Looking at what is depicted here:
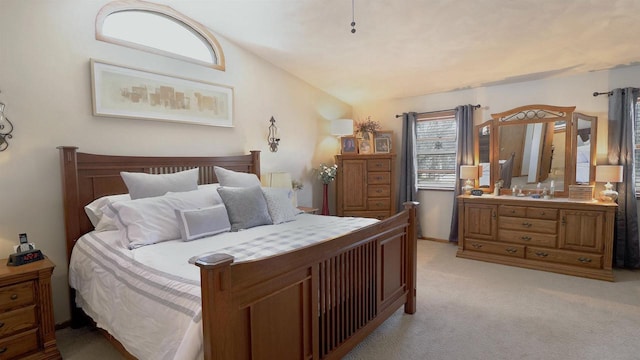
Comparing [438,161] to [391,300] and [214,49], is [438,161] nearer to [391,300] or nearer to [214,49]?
[391,300]

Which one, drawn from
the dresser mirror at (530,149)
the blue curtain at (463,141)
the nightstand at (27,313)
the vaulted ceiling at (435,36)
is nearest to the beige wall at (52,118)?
the nightstand at (27,313)

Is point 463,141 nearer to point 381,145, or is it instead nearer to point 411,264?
point 381,145

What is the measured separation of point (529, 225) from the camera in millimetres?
4000

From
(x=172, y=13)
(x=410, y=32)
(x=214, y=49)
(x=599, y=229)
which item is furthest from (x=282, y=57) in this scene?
(x=599, y=229)

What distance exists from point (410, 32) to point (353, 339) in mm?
2885

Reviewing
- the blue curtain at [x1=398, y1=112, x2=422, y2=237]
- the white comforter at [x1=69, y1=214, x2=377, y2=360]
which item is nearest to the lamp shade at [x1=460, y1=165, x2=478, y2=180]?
the blue curtain at [x1=398, y1=112, x2=422, y2=237]

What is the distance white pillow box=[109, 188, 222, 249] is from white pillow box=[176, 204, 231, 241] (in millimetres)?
86

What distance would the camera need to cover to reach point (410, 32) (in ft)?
11.1

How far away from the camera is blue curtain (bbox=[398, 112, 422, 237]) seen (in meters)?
5.21

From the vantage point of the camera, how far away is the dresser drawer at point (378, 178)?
16.6 ft

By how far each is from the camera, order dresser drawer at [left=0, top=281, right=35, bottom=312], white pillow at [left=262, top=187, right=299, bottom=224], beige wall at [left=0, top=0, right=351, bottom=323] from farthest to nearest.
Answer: white pillow at [left=262, top=187, right=299, bottom=224] → beige wall at [left=0, top=0, right=351, bottom=323] → dresser drawer at [left=0, top=281, right=35, bottom=312]

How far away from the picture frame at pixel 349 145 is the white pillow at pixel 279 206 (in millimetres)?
2192

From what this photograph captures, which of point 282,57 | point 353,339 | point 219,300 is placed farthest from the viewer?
point 282,57

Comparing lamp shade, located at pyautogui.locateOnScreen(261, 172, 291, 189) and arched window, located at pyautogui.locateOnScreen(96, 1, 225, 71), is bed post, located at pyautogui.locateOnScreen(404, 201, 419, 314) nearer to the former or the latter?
lamp shade, located at pyautogui.locateOnScreen(261, 172, 291, 189)
